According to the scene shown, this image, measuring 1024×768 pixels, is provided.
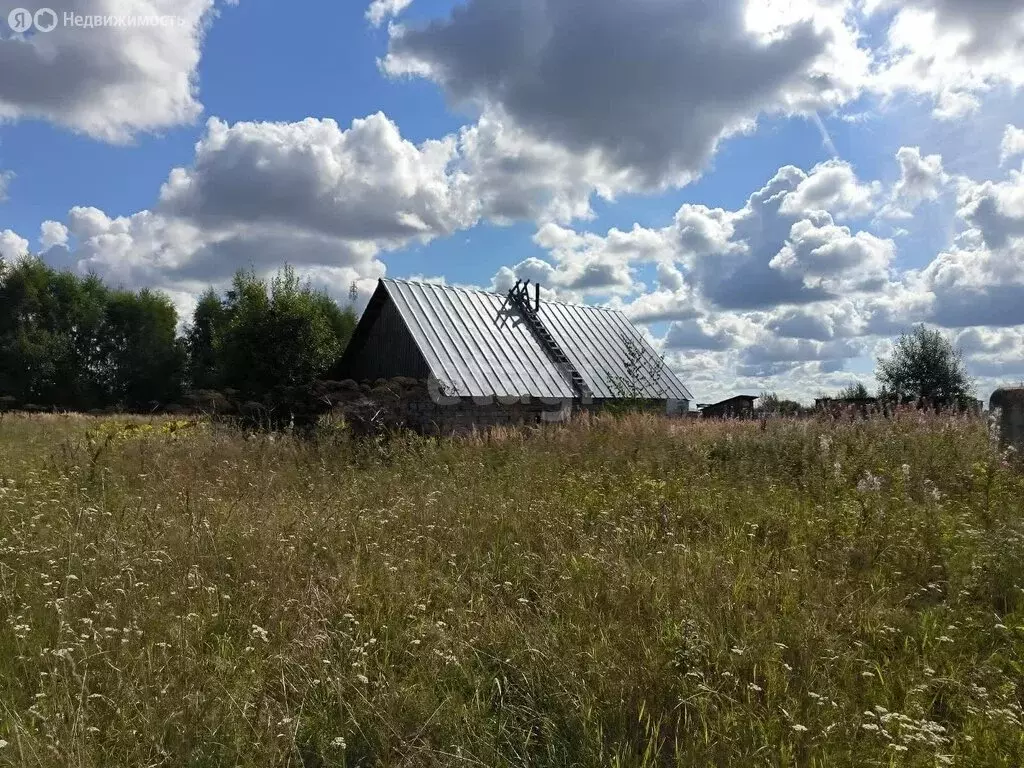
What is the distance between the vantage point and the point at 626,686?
10.0 ft

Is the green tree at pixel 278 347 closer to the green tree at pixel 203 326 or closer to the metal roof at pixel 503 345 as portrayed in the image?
the metal roof at pixel 503 345

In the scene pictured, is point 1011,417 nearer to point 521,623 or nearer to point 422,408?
point 521,623

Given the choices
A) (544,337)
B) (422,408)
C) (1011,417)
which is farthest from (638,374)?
(1011,417)

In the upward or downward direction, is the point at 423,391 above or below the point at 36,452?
above

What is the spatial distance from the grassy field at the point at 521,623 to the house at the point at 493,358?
10480 millimetres

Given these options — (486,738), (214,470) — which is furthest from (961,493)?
(214,470)

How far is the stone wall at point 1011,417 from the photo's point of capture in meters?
7.78

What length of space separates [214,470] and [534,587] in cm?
527

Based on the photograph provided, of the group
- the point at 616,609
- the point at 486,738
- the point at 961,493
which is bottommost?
the point at 486,738

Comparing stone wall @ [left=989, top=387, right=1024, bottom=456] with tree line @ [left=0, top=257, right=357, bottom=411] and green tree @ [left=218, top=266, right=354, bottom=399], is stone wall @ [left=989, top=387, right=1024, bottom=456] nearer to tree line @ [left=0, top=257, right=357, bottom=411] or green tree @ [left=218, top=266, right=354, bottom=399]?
green tree @ [left=218, top=266, right=354, bottom=399]

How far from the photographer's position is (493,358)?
20.1 m

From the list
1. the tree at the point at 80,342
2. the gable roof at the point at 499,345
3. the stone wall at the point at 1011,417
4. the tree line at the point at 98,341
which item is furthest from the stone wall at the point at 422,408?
the tree at the point at 80,342

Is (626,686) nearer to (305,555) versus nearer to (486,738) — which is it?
(486,738)

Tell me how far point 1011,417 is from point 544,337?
1604cm
